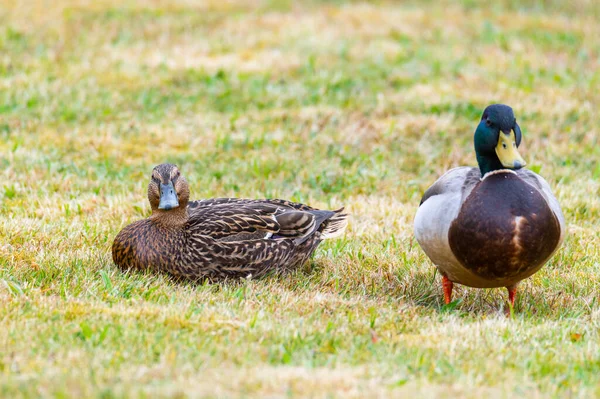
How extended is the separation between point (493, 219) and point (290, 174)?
334 cm

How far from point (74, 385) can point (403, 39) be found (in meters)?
9.28

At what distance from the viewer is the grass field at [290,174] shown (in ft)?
12.8

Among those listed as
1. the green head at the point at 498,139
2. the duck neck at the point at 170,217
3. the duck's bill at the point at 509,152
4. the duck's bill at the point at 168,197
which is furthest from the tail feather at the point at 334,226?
the duck's bill at the point at 509,152

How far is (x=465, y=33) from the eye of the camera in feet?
40.9

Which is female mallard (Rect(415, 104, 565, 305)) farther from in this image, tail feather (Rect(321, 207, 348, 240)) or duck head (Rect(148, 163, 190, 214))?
duck head (Rect(148, 163, 190, 214))

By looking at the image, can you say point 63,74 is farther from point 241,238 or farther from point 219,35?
point 241,238

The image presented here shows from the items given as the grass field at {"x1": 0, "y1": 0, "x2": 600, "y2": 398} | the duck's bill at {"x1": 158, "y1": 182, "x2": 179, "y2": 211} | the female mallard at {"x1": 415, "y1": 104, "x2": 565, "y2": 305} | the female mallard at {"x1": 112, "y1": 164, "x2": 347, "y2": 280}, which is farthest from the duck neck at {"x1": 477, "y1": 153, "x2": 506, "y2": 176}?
the duck's bill at {"x1": 158, "y1": 182, "x2": 179, "y2": 211}

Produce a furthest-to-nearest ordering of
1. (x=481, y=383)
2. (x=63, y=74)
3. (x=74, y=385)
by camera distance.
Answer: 1. (x=63, y=74)
2. (x=481, y=383)
3. (x=74, y=385)

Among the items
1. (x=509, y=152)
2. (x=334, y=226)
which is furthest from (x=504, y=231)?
(x=334, y=226)

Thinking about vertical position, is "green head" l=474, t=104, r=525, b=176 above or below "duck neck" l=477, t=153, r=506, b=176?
above

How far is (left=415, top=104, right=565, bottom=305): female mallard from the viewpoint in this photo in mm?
4691

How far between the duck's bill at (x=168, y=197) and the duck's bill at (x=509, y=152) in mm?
1858

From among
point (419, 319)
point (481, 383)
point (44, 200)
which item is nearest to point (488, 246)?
point (419, 319)

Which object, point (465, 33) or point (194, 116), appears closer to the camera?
point (194, 116)
